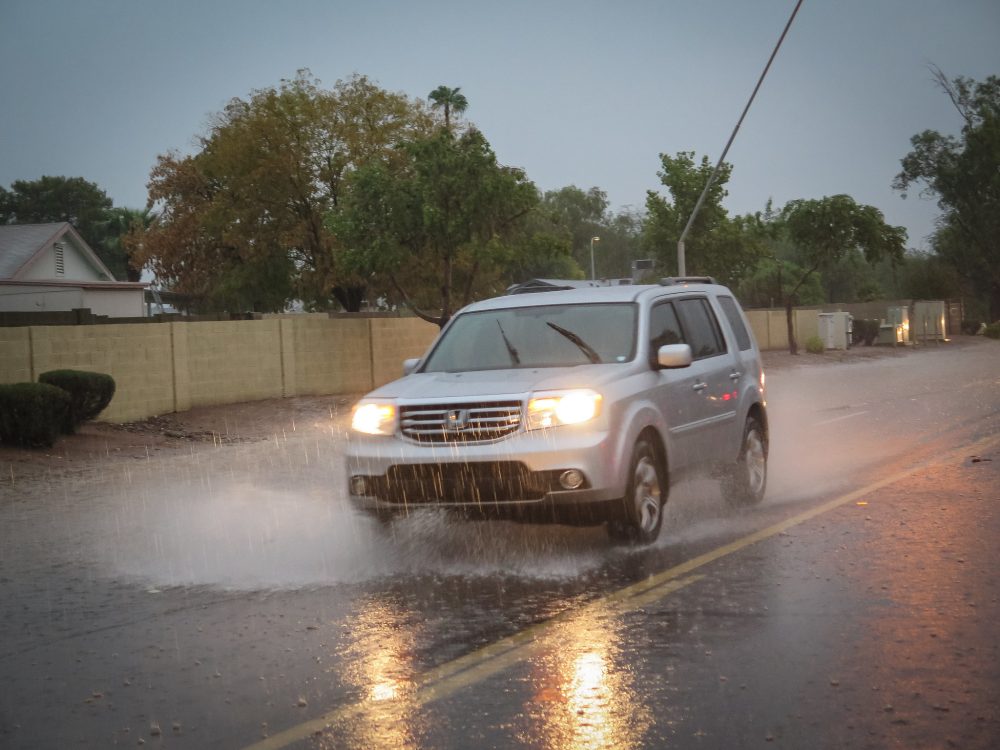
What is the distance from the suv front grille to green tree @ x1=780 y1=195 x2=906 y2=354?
42876mm

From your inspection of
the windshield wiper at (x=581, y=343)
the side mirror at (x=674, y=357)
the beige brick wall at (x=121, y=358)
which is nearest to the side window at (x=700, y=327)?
the side mirror at (x=674, y=357)

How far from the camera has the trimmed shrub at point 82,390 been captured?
17.8m

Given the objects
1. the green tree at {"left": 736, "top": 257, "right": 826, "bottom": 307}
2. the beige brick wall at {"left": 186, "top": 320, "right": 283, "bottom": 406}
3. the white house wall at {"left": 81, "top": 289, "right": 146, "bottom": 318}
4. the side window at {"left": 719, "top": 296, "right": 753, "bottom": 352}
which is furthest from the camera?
the green tree at {"left": 736, "top": 257, "right": 826, "bottom": 307}

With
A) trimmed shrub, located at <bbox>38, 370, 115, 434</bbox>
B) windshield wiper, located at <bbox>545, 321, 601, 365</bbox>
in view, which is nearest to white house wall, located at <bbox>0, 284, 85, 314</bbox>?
trimmed shrub, located at <bbox>38, 370, 115, 434</bbox>

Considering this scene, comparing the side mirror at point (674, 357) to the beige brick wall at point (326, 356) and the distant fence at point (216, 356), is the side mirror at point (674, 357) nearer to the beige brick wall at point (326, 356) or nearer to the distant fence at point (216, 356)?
the distant fence at point (216, 356)

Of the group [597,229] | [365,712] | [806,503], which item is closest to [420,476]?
[365,712]

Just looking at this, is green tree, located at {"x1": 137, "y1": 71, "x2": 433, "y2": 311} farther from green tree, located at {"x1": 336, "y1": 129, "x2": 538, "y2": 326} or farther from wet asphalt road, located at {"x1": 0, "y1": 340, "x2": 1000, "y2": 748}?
wet asphalt road, located at {"x1": 0, "y1": 340, "x2": 1000, "y2": 748}

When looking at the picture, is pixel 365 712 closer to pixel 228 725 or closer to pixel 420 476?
pixel 228 725

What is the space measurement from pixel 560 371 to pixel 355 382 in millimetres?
20283

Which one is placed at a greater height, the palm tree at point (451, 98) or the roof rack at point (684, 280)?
the palm tree at point (451, 98)

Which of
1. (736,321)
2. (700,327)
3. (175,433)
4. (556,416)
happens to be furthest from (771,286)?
(556,416)

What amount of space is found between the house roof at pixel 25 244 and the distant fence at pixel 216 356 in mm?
19381

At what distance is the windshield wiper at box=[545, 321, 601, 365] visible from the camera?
889 centimetres

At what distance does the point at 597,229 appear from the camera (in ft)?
411
